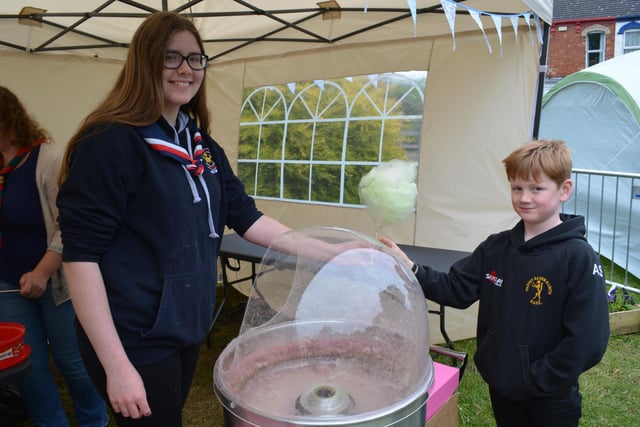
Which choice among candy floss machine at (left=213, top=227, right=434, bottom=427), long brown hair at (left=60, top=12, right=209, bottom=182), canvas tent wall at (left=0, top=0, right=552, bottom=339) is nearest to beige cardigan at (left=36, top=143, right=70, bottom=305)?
long brown hair at (left=60, top=12, right=209, bottom=182)

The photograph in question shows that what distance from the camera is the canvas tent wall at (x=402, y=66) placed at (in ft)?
10.6

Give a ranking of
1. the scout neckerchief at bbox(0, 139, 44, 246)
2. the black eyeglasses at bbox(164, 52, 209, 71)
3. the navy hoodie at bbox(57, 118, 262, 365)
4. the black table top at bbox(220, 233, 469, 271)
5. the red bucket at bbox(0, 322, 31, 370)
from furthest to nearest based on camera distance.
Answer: the black table top at bbox(220, 233, 469, 271) < the scout neckerchief at bbox(0, 139, 44, 246) < the red bucket at bbox(0, 322, 31, 370) < the black eyeglasses at bbox(164, 52, 209, 71) < the navy hoodie at bbox(57, 118, 262, 365)

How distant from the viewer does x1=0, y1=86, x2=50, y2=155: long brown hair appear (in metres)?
2.01

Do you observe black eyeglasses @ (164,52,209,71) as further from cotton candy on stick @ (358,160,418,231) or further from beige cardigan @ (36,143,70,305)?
beige cardigan @ (36,143,70,305)

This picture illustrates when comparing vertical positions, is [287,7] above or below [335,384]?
above

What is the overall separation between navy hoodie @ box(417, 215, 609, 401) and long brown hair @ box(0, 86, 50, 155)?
204 centimetres

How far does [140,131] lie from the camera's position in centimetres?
117

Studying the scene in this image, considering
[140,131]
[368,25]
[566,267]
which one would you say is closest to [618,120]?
[368,25]

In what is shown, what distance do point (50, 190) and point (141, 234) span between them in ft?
3.76

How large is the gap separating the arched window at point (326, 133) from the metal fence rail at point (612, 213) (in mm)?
2874

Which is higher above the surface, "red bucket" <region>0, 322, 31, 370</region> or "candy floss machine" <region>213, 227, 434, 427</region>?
"candy floss machine" <region>213, 227, 434, 427</region>

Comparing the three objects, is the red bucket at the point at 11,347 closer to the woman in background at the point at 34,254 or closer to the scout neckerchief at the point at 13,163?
the woman in background at the point at 34,254

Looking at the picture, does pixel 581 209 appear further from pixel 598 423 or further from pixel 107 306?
pixel 107 306

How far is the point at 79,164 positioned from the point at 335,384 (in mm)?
827
